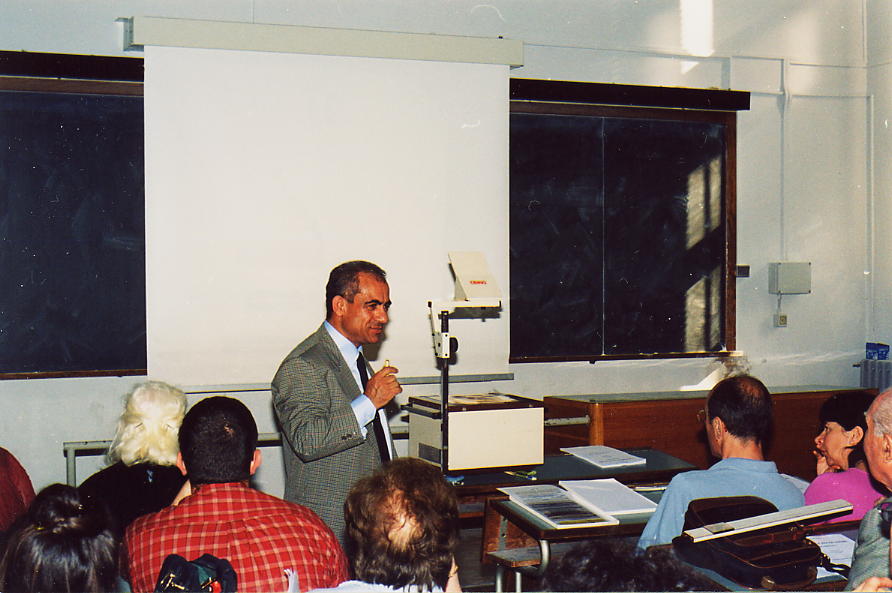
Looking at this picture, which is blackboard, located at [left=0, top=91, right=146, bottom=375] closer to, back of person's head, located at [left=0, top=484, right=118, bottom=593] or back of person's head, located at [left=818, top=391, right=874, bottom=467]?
back of person's head, located at [left=0, top=484, right=118, bottom=593]

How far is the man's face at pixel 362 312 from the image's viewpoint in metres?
3.04

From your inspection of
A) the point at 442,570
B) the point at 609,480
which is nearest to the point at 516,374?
the point at 609,480

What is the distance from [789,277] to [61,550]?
5183 millimetres

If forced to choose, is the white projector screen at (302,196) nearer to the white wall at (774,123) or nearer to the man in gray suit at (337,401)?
the white wall at (774,123)

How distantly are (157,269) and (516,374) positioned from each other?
Answer: 212cm

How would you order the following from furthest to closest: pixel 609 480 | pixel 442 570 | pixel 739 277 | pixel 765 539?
pixel 739 277
pixel 609 480
pixel 765 539
pixel 442 570

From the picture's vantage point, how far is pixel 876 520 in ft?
5.97

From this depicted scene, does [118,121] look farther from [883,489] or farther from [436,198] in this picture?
[883,489]

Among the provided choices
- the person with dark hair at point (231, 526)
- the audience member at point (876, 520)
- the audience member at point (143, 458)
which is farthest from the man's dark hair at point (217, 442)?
the audience member at point (876, 520)

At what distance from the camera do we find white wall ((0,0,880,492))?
529 cm

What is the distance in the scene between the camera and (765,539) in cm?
211

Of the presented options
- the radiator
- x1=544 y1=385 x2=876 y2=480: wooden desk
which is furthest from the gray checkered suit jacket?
the radiator

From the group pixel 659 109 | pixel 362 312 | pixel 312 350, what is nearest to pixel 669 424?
pixel 659 109

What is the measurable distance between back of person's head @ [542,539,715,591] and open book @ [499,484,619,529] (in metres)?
1.40
